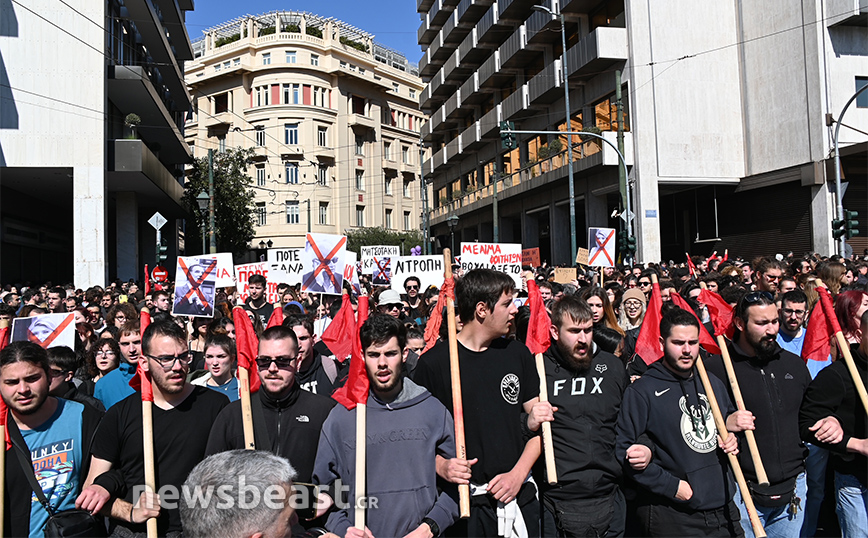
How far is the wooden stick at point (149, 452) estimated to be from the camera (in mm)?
3555

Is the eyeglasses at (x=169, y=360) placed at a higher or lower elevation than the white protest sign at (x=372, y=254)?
lower

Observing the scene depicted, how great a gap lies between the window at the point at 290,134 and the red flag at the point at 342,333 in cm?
5481

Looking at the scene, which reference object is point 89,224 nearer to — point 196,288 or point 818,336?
point 196,288

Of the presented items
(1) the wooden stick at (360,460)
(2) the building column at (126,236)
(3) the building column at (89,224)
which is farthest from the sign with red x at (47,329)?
(2) the building column at (126,236)

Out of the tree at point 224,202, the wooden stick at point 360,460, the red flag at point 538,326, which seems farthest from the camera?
the tree at point 224,202

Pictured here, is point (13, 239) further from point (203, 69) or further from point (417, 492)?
point (203, 69)

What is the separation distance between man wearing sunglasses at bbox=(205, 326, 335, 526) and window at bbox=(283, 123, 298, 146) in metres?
58.2

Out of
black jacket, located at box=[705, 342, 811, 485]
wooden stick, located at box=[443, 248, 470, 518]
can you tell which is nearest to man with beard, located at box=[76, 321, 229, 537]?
wooden stick, located at box=[443, 248, 470, 518]

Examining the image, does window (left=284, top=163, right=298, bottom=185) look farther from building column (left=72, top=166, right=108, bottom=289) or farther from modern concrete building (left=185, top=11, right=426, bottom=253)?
building column (left=72, top=166, right=108, bottom=289)

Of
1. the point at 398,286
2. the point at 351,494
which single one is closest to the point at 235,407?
the point at 351,494

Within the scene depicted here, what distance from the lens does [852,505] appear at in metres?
4.05

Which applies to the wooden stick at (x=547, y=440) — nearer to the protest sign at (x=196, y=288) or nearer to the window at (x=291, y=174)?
the protest sign at (x=196, y=288)

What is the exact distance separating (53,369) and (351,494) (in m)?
2.73

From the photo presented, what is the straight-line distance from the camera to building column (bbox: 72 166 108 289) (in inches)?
915
